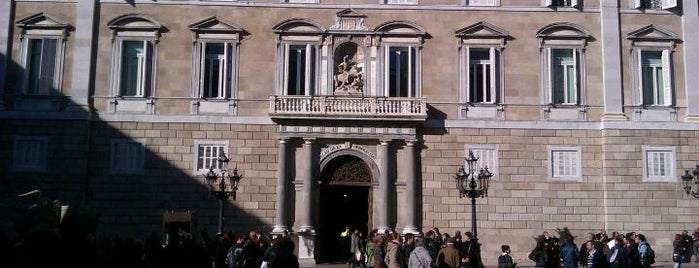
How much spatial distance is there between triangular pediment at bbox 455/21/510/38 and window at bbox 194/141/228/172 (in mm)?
9982

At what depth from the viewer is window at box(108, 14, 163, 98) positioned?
28.3 m

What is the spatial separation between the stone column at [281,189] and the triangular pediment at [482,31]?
799 cm

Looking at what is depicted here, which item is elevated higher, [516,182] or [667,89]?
[667,89]

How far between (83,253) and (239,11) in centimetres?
2350

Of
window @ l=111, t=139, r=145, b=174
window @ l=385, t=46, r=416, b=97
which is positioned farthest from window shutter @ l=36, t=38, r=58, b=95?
window @ l=385, t=46, r=416, b=97

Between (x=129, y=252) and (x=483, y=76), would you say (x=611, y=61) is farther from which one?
(x=129, y=252)

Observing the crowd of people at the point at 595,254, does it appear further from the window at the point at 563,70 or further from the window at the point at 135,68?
the window at the point at 135,68

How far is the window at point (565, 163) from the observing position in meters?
28.1

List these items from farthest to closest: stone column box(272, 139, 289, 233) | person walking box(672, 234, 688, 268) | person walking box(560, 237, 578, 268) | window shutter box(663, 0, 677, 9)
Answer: window shutter box(663, 0, 677, 9)
stone column box(272, 139, 289, 233)
person walking box(672, 234, 688, 268)
person walking box(560, 237, 578, 268)

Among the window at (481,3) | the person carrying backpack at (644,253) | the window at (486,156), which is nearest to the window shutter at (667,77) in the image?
the window at (481,3)

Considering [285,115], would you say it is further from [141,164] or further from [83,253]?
[83,253]

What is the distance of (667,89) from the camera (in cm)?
2858

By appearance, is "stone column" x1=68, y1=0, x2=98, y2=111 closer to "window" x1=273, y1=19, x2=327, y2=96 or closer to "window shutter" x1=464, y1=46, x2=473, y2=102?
"window" x1=273, y1=19, x2=327, y2=96

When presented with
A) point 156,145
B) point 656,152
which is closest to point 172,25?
point 156,145
